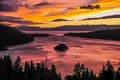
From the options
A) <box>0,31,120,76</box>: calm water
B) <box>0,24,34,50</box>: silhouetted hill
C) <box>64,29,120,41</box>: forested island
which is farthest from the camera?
<box>64,29,120,41</box>: forested island

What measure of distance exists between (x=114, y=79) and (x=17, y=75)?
487 inches

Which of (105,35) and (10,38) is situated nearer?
(10,38)

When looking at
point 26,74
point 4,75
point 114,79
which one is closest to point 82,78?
point 114,79

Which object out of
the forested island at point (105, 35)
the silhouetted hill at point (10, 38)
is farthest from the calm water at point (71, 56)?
Result: the forested island at point (105, 35)

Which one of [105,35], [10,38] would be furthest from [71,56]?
[105,35]

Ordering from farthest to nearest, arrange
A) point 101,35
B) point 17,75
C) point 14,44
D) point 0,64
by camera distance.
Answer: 1. point 101,35
2. point 14,44
3. point 0,64
4. point 17,75

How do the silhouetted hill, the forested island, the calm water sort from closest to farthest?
the calm water
the silhouetted hill
the forested island

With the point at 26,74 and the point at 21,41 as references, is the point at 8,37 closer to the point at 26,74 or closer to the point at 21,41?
the point at 21,41

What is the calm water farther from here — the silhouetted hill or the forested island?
the forested island

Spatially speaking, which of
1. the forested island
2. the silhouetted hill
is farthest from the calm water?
the forested island

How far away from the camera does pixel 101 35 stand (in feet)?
536

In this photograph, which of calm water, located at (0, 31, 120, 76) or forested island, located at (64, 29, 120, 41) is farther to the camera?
forested island, located at (64, 29, 120, 41)

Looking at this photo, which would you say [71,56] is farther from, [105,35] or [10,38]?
[105,35]

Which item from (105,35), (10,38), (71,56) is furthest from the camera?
(105,35)
